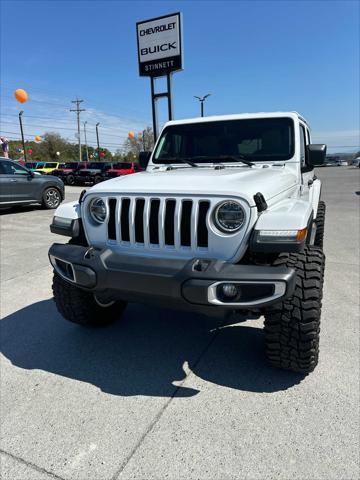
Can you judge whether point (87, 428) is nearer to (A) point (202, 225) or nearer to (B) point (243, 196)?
(A) point (202, 225)

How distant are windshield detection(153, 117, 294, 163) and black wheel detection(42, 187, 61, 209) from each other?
7956mm

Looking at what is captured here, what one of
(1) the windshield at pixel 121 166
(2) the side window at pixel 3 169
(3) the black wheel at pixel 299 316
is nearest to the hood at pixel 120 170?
(1) the windshield at pixel 121 166

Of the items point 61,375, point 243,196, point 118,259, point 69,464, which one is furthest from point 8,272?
point 243,196

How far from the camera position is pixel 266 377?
2.58 m

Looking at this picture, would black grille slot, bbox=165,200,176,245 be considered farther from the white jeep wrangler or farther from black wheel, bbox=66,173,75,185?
black wheel, bbox=66,173,75,185

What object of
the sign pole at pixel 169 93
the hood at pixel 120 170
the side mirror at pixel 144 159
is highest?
the sign pole at pixel 169 93

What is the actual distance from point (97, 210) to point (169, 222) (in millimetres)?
631

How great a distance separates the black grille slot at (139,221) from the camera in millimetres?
2441

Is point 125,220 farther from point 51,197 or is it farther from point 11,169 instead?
point 51,197

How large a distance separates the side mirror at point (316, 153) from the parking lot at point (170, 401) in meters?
1.48

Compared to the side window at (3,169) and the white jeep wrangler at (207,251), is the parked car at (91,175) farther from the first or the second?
the white jeep wrangler at (207,251)

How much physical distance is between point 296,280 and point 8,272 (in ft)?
13.9

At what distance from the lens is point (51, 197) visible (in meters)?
11.2

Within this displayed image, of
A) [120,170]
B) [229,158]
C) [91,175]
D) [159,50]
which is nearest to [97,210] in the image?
[229,158]
